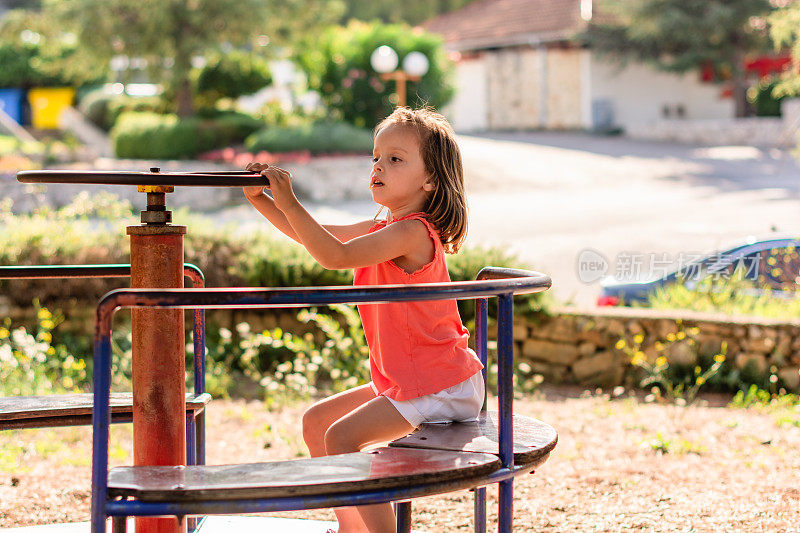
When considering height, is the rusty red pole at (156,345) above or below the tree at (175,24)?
below

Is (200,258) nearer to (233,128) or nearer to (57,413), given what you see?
(57,413)

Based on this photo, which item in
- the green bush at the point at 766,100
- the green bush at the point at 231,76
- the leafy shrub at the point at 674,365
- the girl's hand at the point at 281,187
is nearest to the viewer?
the girl's hand at the point at 281,187

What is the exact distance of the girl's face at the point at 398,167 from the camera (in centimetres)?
276

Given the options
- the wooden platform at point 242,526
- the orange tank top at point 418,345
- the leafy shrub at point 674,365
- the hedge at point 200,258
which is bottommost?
the wooden platform at point 242,526

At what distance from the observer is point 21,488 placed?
164 inches

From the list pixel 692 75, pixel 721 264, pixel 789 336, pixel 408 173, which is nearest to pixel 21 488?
pixel 408 173

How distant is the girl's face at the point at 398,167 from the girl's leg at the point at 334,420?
1.82 ft

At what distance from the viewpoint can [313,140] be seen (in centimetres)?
2162

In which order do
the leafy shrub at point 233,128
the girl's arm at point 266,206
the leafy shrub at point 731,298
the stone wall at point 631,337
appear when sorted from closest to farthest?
the girl's arm at point 266,206, the stone wall at point 631,337, the leafy shrub at point 731,298, the leafy shrub at point 233,128

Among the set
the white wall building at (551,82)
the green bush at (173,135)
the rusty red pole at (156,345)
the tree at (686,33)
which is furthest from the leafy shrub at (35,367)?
the white wall building at (551,82)

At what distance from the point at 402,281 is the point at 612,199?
55.2ft

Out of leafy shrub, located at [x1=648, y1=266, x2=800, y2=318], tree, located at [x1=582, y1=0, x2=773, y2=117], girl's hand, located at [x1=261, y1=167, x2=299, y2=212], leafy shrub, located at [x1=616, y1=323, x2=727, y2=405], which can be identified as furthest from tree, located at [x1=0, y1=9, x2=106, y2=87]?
girl's hand, located at [x1=261, y1=167, x2=299, y2=212]

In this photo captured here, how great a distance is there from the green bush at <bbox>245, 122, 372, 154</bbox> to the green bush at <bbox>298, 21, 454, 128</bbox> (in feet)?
5.08

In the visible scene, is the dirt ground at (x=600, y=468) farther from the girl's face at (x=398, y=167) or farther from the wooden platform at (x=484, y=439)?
the girl's face at (x=398, y=167)
